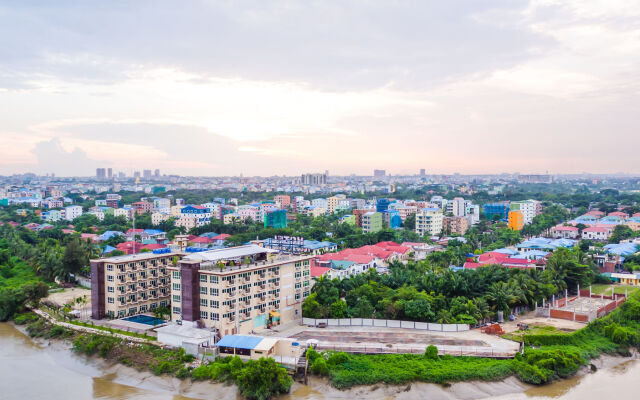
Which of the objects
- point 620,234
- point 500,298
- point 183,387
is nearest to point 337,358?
point 183,387

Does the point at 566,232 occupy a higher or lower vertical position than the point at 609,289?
higher

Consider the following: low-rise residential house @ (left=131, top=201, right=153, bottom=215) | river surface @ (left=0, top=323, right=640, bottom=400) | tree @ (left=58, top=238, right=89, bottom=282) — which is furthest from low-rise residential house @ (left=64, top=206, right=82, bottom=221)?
river surface @ (left=0, top=323, right=640, bottom=400)

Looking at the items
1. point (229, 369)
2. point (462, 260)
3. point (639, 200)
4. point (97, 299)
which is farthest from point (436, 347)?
point (639, 200)

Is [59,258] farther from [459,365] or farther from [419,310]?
[459,365]

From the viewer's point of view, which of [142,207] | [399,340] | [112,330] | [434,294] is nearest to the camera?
[399,340]

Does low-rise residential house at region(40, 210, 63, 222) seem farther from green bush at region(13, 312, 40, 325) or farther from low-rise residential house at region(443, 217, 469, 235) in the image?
low-rise residential house at region(443, 217, 469, 235)

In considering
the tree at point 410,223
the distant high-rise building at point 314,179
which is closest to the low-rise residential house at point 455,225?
the tree at point 410,223

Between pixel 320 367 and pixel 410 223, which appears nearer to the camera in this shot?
pixel 320 367

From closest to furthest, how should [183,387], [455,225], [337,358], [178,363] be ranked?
[183,387] < [337,358] < [178,363] < [455,225]
